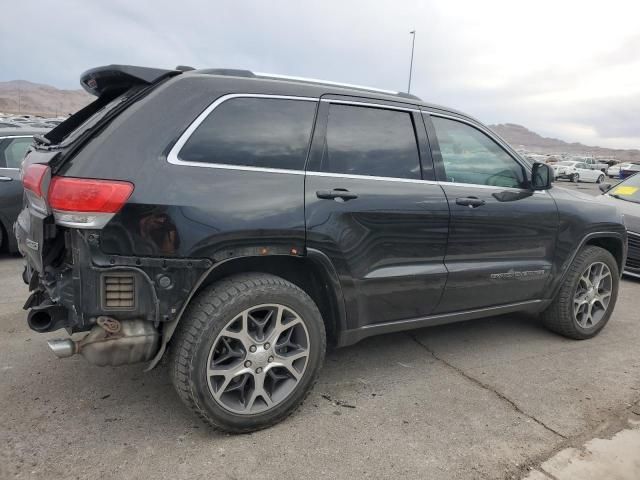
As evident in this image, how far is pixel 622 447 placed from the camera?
8.96 feet

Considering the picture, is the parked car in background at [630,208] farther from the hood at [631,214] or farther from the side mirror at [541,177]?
the side mirror at [541,177]

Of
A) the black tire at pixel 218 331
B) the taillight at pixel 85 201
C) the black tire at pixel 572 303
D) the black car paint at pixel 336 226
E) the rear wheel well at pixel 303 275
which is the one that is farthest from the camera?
the black tire at pixel 572 303

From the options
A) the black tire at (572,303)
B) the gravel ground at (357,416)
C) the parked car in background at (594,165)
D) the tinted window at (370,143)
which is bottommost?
the gravel ground at (357,416)

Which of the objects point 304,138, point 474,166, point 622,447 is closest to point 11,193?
point 304,138

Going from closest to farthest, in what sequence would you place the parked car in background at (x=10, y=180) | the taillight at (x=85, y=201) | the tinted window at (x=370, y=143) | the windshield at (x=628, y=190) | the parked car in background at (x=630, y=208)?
1. the taillight at (x=85, y=201)
2. the tinted window at (x=370, y=143)
3. the parked car in background at (x=10, y=180)
4. the parked car in background at (x=630, y=208)
5. the windshield at (x=628, y=190)

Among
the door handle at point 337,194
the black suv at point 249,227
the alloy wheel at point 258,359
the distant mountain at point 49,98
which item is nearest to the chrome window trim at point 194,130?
the black suv at point 249,227

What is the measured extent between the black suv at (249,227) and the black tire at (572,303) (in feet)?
2.82

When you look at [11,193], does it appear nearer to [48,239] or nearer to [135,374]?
[135,374]

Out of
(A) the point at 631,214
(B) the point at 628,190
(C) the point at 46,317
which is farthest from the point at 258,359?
(B) the point at 628,190

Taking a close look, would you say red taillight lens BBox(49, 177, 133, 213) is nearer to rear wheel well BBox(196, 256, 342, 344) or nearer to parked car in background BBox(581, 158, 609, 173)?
rear wheel well BBox(196, 256, 342, 344)

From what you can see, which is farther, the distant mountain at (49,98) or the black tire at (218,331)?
the distant mountain at (49,98)

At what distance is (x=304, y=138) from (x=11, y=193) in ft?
16.1

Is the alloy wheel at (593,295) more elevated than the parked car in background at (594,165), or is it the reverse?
the parked car in background at (594,165)

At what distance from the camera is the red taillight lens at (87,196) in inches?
89.4
